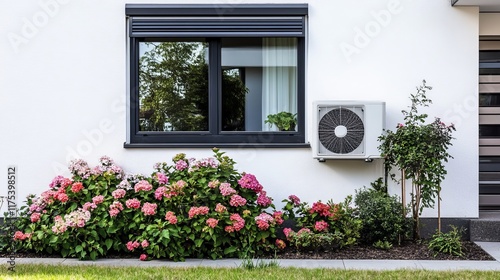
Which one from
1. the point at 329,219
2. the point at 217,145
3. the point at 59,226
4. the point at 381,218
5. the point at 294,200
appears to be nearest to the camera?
the point at 59,226

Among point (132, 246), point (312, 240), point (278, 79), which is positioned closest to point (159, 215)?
point (132, 246)

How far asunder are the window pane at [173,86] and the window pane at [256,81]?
0.28 metres

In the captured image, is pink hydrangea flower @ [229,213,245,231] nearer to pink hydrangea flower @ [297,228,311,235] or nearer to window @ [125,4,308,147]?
pink hydrangea flower @ [297,228,311,235]

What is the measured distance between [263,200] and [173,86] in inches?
72.6

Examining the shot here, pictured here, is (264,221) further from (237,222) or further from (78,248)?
(78,248)

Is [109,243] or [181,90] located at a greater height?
[181,90]

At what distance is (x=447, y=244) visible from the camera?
6246 millimetres

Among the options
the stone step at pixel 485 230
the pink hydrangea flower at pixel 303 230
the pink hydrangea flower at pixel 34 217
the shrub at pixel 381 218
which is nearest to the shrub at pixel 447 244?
the shrub at pixel 381 218

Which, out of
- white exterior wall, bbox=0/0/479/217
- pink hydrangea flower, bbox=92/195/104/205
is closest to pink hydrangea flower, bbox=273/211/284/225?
white exterior wall, bbox=0/0/479/217

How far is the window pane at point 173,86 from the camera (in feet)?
23.6

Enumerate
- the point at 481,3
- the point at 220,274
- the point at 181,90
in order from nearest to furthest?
the point at 220,274
the point at 481,3
the point at 181,90

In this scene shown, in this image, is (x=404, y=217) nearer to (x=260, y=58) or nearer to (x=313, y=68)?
(x=313, y=68)

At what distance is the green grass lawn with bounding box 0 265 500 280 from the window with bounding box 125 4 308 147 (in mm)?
1851

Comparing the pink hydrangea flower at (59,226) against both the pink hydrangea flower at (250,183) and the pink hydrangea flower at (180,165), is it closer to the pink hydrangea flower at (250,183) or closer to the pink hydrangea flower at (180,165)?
the pink hydrangea flower at (180,165)
